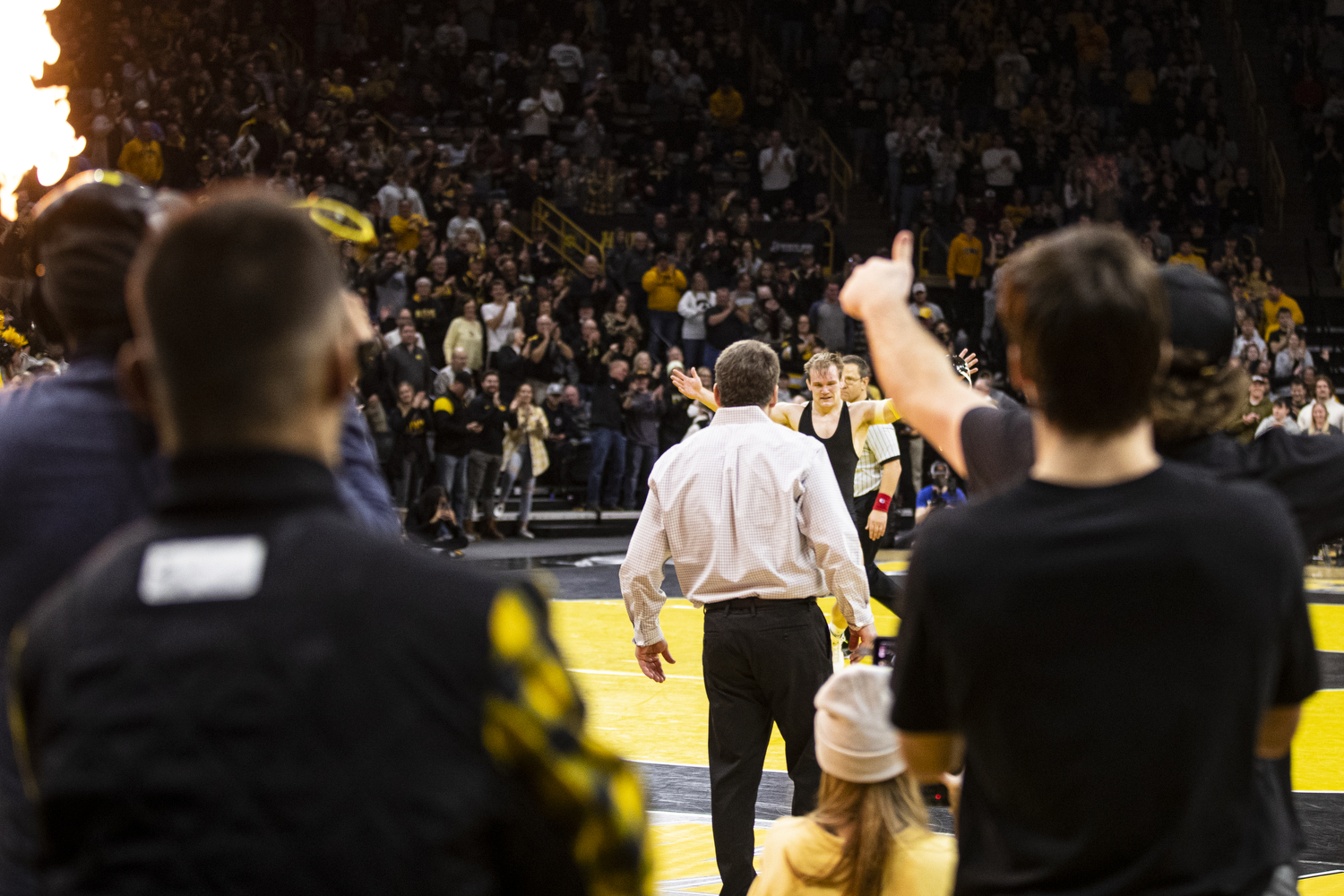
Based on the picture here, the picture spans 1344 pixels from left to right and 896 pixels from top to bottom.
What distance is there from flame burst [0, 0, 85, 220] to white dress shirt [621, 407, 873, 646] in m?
2.52

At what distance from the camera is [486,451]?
1731 cm

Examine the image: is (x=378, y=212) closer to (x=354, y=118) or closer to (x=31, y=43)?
(x=354, y=118)

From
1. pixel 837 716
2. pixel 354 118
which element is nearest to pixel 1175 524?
pixel 837 716

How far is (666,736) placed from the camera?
8203mm

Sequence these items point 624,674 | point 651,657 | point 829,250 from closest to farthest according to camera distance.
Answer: point 651,657
point 624,674
point 829,250

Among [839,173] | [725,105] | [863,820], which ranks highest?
[725,105]

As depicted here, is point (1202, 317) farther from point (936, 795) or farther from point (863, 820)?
point (936, 795)

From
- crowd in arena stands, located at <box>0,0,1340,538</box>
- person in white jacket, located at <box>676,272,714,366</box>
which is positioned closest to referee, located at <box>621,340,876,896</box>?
crowd in arena stands, located at <box>0,0,1340,538</box>

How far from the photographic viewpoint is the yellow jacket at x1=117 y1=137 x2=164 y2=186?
18234mm

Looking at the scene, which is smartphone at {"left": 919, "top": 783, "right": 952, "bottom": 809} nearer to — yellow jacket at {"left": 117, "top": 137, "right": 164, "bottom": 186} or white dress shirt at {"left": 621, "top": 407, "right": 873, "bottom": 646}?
white dress shirt at {"left": 621, "top": 407, "right": 873, "bottom": 646}

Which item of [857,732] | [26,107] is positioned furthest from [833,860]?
[26,107]

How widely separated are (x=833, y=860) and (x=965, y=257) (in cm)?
2107

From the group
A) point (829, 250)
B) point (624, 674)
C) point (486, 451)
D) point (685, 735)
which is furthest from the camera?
point (829, 250)

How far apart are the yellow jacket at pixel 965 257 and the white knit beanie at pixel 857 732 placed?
823 inches
